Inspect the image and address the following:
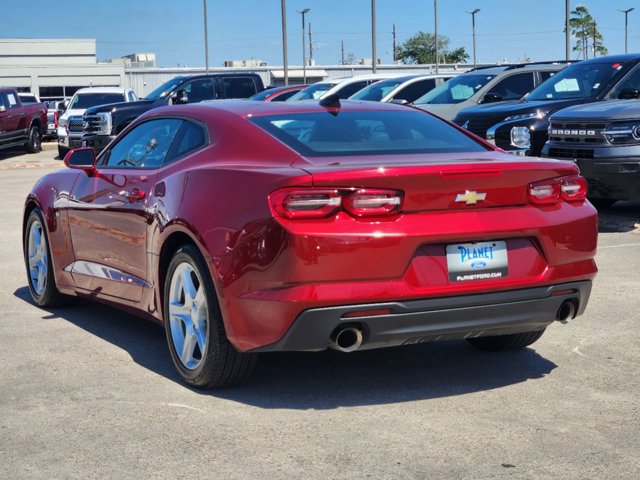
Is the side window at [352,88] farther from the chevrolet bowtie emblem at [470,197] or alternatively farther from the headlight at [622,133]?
the chevrolet bowtie emblem at [470,197]

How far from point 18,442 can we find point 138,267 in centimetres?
168

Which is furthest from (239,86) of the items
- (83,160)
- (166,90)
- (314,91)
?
(83,160)

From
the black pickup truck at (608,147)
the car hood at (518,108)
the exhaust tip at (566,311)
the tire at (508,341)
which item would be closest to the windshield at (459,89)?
the car hood at (518,108)

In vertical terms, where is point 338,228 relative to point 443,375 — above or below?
above

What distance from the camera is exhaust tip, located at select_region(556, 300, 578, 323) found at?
536 cm

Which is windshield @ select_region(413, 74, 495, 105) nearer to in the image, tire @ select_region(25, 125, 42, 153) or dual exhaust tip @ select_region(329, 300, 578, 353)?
dual exhaust tip @ select_region(329, 300, 578, 353)

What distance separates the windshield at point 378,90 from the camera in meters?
20.9

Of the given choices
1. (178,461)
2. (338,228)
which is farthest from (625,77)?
(178,461)

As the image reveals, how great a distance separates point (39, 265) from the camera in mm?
7832

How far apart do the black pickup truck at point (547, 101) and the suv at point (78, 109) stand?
1587cm

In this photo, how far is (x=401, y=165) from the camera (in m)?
5.02

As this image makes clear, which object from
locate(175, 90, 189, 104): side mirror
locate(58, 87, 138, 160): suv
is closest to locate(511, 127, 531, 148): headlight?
locate(175, 90, 189, 104): side mirror

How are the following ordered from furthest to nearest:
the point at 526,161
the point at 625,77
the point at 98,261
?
the point at 625,77, the point at 98,261, the point at 526,161

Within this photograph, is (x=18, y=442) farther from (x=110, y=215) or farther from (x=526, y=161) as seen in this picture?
(x=526, y=161)
